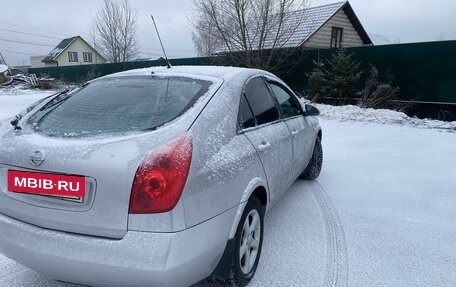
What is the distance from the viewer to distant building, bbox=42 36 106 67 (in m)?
52.2

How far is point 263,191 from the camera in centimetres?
278

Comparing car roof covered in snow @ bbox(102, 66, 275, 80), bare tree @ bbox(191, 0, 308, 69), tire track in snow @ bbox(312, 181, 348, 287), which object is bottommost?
tire track in snow @ bbox(312, 181, 348, 287)

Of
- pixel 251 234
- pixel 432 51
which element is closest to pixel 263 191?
pixel 251 234

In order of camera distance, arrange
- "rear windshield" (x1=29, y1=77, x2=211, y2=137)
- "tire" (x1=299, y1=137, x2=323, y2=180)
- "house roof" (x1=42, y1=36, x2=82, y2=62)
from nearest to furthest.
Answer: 1. "rear windshield" (x1=29, y1=77, x2=211, y2=137)
2. "tire" (x1=299, y1=137, x2=323, y2=180)
3. "house roof" (x1=42, y1=36, x2=82, y2=62)

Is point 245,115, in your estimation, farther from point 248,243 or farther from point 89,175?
point 89,175

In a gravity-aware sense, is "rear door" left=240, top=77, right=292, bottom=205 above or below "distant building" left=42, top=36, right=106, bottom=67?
below

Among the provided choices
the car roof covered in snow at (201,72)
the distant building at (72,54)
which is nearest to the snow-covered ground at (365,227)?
the car roof covered in snow at (201,72)

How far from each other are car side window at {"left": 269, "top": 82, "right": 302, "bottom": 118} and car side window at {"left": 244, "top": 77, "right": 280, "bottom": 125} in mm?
260

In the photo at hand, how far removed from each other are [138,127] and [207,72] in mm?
976

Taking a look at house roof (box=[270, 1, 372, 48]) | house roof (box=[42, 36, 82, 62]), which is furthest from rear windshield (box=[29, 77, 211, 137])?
house roof (box=[42, 36, 82, 62])

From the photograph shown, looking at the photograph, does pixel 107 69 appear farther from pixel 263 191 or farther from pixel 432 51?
pixel 263 191

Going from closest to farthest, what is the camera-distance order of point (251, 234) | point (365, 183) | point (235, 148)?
point (235, 148)
point (251, 234)
point (365, 183)

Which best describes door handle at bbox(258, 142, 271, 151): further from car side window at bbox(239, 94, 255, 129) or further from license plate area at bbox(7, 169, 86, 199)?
license plate area at bbox(7, 169, 86, 199)

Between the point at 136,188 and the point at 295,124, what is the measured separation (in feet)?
7.64
